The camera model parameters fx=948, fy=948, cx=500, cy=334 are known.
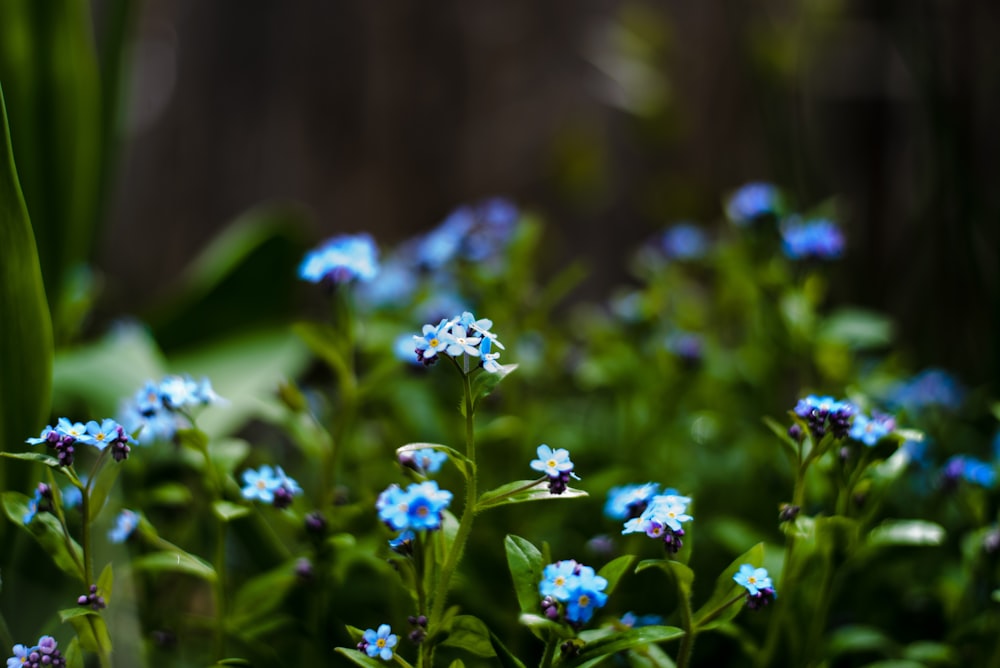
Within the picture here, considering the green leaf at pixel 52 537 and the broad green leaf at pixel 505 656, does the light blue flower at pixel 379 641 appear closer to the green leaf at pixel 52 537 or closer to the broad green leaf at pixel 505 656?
the broad green leaf at pixel 505 656

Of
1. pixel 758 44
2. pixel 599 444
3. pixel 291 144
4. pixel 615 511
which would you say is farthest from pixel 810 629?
pixel 291 144

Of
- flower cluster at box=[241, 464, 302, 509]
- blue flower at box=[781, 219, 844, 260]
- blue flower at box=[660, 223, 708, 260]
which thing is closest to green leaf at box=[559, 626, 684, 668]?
flower cluster at box=[241, 464, 302, 509]

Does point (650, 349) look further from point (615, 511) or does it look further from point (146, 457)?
point (146, 457)

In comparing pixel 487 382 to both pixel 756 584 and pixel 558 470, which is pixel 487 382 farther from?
pixel 756 584

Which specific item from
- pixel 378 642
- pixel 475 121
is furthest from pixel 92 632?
pixel 475 121

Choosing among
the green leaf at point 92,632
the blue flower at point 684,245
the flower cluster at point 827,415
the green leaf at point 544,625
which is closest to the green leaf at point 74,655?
the green leaf at point 92,632

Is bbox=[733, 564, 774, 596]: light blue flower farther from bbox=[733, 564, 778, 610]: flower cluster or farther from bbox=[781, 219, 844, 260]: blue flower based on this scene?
bbox=[781, 219, 844, 260]: blue flower

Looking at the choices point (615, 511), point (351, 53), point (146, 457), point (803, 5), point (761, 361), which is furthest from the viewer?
point (351, 53)
